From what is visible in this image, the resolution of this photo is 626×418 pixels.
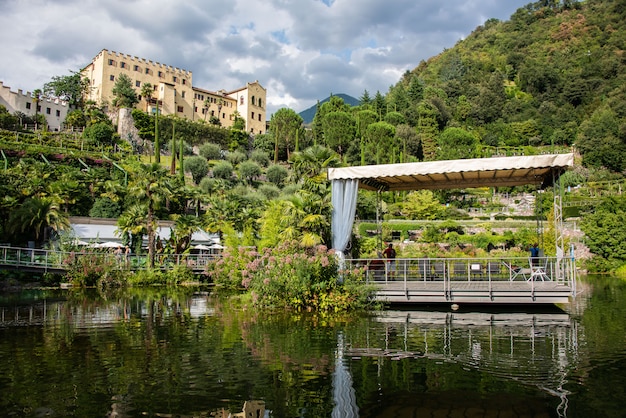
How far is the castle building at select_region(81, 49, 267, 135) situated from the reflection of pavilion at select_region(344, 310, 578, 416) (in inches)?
2392

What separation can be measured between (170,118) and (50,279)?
151 feet

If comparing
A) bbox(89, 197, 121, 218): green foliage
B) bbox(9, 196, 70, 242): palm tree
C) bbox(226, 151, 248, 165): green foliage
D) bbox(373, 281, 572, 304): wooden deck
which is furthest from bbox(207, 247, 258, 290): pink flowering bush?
bbox(226, 151, 248, 165): green foliage

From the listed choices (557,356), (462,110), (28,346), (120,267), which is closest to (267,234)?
(120,267)

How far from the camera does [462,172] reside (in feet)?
45.2

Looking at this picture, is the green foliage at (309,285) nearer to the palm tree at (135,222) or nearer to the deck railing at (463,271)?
the deck railing at (463,271)

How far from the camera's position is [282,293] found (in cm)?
1340

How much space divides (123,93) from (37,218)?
46.7 m

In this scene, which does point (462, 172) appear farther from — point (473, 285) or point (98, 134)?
point (98, 134)

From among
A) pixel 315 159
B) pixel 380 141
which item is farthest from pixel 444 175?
pixel 380 141

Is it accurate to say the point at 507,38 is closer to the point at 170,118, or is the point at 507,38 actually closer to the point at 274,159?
the point at 274,159

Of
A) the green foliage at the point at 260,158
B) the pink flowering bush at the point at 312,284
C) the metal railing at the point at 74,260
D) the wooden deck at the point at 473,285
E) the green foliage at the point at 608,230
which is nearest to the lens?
the wooden deck at the point at 473,285

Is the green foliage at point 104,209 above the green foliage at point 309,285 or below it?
above


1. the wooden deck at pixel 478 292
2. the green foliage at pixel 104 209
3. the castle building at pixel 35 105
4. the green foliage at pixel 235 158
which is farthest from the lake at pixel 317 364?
the castle building at pixel 35 105

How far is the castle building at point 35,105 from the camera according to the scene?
5744 centimetres
